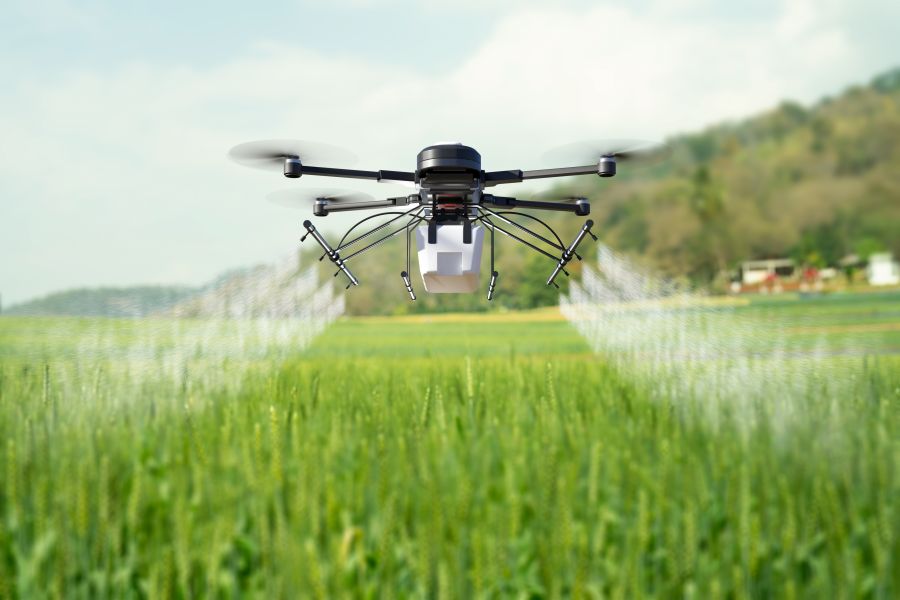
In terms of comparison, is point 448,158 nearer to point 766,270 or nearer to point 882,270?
point 882,270

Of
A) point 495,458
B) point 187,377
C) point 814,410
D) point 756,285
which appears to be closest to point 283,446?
point 495,458

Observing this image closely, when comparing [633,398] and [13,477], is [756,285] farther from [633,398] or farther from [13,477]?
[13,477]

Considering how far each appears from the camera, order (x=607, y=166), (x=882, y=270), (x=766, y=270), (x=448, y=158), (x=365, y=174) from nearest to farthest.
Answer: (x=448, y=158) → (x=607, y=166) → (x=365, y=174) → (x=882, y=270) → (x=766, y=270)

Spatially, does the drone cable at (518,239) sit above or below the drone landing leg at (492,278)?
above

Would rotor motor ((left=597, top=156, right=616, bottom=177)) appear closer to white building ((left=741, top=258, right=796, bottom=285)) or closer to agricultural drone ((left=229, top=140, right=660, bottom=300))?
agricultural drone ((left=229, top=140, right=660, bottom=300))

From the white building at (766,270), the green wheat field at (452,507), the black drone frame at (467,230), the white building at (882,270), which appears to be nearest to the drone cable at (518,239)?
the black drone frame at (467,230)

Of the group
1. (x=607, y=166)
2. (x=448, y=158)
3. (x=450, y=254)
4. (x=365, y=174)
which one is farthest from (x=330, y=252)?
(x=607, y=166)

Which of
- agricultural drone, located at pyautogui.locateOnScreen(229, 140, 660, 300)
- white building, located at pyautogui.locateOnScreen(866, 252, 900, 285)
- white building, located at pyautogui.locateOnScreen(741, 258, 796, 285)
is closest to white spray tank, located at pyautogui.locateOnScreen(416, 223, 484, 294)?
agricultural drone, located at pyautogui.locateOnScreen(229, 140, 660, 300)

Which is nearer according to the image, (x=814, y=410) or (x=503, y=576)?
(x=503, y=576)

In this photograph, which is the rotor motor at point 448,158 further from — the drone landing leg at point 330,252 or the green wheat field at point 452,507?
the green wheat field at point 452,507
